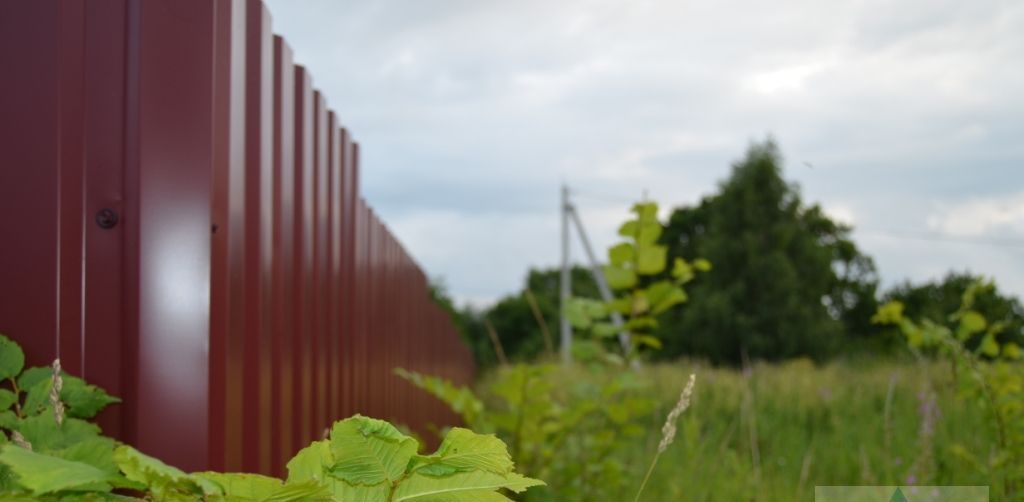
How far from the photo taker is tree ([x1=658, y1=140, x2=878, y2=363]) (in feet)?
89.5

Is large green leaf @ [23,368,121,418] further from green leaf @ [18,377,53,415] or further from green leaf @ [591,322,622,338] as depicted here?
green leaf @ [591,322,622,338]

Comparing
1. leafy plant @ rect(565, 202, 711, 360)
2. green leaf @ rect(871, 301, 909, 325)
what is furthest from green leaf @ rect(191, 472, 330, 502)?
green leaf @ rect(871, 301, 909, 325)

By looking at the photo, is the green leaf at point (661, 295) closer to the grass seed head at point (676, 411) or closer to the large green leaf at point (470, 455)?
the grass seed head at point (676, 411)

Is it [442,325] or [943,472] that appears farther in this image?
[442,325]

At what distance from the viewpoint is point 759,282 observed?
27719 millimetres

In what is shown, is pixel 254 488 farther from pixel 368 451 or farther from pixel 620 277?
pixel 620 277

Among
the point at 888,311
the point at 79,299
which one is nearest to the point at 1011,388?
the point at 888,311

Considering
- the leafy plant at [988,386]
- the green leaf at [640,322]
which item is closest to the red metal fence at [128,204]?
the green leaf at [640,322]

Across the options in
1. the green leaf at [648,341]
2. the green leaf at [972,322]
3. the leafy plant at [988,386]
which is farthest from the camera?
the green leaf at [972,322]

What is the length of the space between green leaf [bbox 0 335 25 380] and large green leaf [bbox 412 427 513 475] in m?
0.94

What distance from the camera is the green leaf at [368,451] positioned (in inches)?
26.5

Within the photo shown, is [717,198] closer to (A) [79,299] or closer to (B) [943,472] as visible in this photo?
(B) [943,472]

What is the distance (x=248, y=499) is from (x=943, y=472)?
215 inches

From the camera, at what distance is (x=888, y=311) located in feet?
14.9
